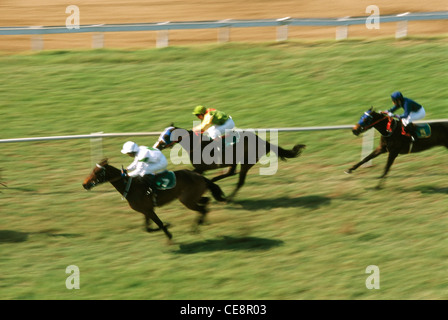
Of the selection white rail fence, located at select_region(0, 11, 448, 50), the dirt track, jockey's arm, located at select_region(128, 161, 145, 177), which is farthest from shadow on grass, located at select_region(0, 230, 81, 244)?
the dirt track

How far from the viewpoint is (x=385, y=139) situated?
1310 centimetres

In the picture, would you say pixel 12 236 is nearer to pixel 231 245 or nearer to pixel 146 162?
pixel 146 162

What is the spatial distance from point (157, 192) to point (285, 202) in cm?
267

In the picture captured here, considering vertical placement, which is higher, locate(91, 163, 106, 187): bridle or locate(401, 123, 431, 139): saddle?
locate(401, 123, 431, 139): saddle

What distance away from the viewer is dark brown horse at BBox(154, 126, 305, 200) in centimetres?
1237

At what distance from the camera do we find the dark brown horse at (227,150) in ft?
40.6

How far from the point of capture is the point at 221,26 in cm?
2022

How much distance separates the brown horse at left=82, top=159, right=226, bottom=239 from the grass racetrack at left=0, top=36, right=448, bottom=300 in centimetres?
49

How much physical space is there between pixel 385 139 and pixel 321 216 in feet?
7.25

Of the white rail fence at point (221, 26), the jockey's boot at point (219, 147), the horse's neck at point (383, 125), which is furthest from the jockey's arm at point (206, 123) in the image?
the white rail fence at point (221, 26)

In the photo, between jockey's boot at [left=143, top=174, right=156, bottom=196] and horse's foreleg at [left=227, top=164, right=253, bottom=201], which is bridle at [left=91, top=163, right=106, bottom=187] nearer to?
jockey's boot at [left=143, top=174, right=156, bottom=196]

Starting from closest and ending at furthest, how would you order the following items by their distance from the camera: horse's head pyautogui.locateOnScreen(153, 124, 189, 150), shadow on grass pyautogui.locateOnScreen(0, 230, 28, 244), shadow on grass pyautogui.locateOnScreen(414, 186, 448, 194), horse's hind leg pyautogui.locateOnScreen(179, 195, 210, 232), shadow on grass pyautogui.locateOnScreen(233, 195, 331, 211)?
horse's hind leg pyautogui.locateOnScreen(179, 195, 210, 232)
shadow on grass pyautogui.locateOnScreen(0, 230, 28, 244)
horse's head pyautogui.locateOnScreen(153, 124, 189, 150)
shadow on grass pyautogui.locateOnScreen(233, 195, 331, 211)
shadow on grass pyautogui.locateOnScreen(414, 186, 448, 194)

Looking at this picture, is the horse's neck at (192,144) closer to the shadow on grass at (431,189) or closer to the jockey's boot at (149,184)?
the jockey's boot at (149,184)

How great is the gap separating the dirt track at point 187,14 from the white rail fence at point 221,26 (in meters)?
0.92
